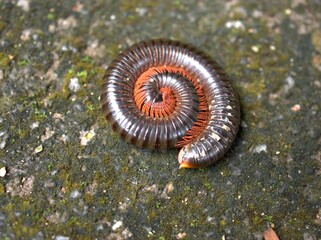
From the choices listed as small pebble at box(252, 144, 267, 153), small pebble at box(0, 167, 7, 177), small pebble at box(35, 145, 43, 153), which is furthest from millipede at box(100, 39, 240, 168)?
small pebble at box(0, 167, 7, 177)

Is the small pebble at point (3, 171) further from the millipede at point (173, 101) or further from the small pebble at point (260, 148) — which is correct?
the small pebble at point (260, 148)

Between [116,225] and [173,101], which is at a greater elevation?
[173,101]

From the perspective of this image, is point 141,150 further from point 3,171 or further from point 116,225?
point 3,171

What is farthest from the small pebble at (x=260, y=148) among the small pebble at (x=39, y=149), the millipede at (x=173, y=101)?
the small pebble at (x=39, y=149)

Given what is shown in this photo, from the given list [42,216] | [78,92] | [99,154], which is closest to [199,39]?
[78,92]

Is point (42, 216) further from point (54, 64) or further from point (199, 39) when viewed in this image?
point (199, 39)

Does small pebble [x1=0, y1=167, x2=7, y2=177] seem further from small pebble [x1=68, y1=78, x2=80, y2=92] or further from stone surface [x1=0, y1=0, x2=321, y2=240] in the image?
small pebble [x1=68, y1=78, x2=80, y2=92]

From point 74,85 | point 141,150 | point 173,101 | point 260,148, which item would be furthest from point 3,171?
point 260,148
